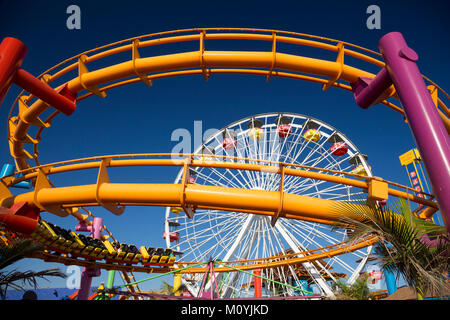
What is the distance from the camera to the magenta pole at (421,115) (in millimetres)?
3303

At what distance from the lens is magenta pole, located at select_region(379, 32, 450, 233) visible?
3303 millimetres

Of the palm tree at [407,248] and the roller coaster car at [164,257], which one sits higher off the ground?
the roller coaster car at [164,257]

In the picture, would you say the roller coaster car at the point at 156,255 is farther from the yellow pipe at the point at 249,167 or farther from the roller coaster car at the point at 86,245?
the yellow pipe at the point at 249,167

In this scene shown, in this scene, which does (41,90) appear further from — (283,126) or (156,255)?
(283,126)

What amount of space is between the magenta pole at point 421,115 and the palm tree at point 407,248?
68cm

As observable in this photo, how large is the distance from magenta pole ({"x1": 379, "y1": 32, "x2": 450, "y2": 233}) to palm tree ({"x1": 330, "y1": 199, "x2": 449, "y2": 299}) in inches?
26.6

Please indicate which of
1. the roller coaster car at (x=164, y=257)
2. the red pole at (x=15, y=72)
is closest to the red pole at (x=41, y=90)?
the red pole at (x=15, y=72)

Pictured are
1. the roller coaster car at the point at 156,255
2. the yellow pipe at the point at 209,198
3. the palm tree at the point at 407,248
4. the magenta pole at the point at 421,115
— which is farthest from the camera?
the roller coaster car at the point at 156,255

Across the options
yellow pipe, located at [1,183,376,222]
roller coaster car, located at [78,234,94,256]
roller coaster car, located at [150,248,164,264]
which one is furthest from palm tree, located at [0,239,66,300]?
roller coaster car, located at [150,248,164,264]

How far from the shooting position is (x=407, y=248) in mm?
3781

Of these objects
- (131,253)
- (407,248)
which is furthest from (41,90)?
(131,253)

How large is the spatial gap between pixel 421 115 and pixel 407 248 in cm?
179
